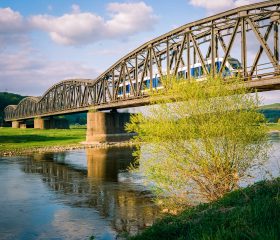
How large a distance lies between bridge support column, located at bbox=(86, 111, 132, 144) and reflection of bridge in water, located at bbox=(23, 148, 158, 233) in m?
36.2

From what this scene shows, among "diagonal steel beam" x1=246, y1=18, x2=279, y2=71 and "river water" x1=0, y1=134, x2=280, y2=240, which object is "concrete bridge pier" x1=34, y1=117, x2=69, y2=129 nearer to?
"river water" x1=0, y1=134, x2=280, y2=240

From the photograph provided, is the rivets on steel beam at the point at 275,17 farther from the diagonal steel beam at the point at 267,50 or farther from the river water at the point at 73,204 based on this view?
the river water at the point at 73,204

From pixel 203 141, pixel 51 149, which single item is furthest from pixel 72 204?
pixel 51 149

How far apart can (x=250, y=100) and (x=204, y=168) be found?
4975mm

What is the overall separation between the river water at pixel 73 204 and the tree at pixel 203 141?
1942 mm

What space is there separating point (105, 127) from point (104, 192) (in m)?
55.2

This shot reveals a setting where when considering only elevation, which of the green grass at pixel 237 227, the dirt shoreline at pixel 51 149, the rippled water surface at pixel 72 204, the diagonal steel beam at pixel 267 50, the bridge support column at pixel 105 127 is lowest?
the rippled water surface at pixel 72 204

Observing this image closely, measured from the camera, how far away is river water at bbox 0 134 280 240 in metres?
17.1

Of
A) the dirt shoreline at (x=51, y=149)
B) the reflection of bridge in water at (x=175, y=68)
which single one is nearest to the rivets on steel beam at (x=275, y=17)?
the reflection of bridge in water at (x=175, y=68)

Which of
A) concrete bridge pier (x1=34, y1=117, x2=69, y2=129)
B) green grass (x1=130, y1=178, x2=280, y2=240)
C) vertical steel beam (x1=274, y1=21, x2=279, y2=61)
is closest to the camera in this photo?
green grass (x1=130, y1=178, x2=280, y2=240)

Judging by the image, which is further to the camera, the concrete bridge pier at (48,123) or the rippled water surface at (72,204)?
the concrete bridge pier at (48,123)

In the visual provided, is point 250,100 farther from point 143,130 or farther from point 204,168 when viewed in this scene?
point 143,130

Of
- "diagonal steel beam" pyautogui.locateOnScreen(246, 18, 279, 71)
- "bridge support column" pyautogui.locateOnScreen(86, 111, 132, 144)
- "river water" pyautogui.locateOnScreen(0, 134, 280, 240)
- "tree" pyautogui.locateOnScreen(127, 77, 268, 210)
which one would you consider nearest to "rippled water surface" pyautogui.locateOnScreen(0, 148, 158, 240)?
"river water" pyautogui.locateOnScreen(0, 134, 280, 240)

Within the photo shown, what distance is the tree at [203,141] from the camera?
19219 millimetres
